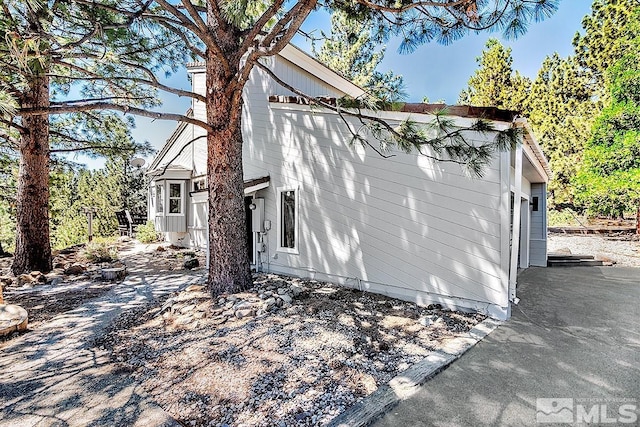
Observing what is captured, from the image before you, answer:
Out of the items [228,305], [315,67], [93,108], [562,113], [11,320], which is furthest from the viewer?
[562,113]

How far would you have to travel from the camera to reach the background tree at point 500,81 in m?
20.8

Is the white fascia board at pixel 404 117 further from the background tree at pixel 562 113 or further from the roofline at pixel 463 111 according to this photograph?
the background tree at pixel 562 113

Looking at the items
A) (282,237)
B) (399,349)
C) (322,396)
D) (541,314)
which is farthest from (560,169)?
(322,396)

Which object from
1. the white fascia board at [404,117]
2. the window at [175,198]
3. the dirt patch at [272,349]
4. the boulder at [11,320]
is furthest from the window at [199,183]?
the boulder at [11,320]

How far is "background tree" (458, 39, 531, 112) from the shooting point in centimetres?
2078

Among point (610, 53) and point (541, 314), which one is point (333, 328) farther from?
point (610, 53)

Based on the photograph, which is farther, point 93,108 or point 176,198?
point 176,198

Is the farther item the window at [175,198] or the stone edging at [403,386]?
the window at [175,198]

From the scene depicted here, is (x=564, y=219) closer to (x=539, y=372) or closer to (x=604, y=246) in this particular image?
(x=604, y=246)

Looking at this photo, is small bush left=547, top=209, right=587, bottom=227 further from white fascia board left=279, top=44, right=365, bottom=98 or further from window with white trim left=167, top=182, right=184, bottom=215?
window with white trim left=167, top=182, right=184, bottom=215

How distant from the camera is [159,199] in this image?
13.8 m

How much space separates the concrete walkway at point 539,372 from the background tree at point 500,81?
736 inches

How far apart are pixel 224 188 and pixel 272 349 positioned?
307 centimetres

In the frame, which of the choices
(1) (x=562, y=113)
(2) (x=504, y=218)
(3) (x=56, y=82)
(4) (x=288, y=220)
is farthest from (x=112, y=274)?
(1) (x=562, y=113)
